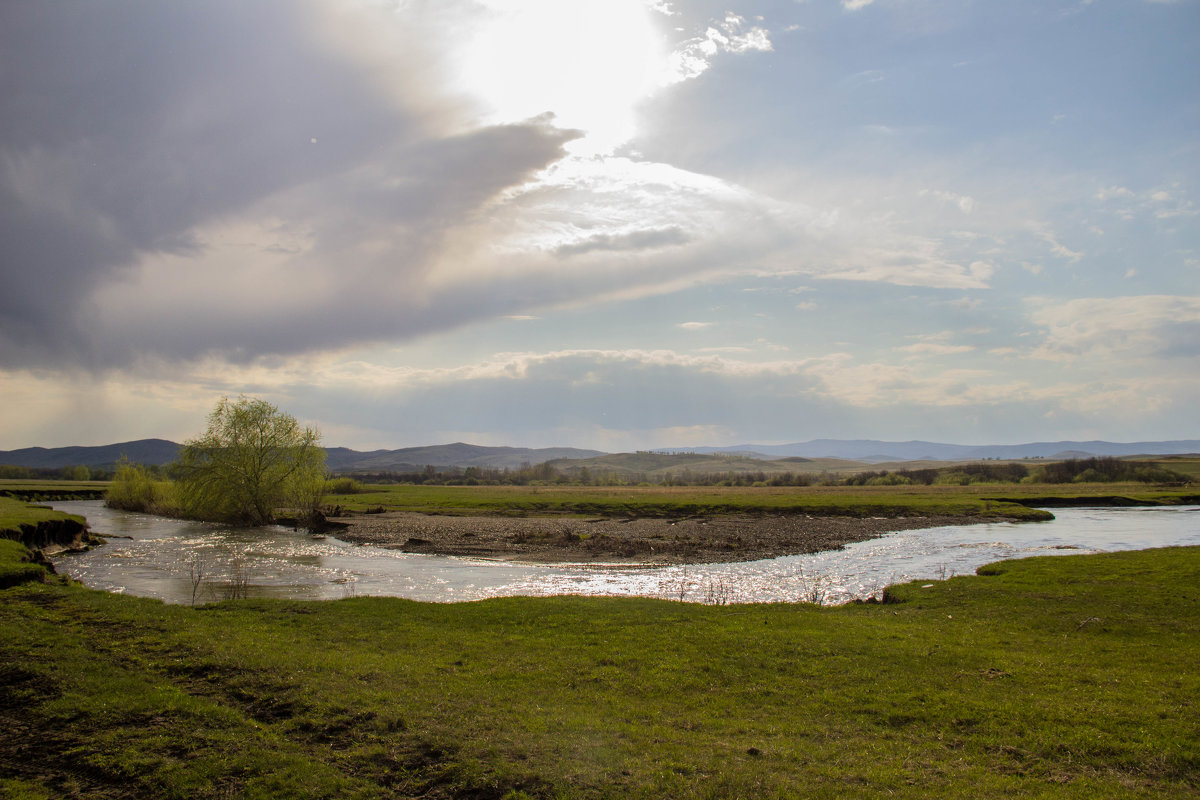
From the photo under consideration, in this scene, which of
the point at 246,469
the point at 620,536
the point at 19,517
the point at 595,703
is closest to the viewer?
the point at 595,703

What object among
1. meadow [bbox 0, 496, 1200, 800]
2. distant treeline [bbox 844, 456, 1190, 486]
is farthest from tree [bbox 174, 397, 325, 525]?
distant treeline [bbox 844, 456, 1190, 486]

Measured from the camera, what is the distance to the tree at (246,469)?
64.9 m

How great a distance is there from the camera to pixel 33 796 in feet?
27.7

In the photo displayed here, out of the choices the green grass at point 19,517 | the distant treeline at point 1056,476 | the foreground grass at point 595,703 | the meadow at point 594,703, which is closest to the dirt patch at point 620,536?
the green grass at point 19,517

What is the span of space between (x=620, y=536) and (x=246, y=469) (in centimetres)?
4165

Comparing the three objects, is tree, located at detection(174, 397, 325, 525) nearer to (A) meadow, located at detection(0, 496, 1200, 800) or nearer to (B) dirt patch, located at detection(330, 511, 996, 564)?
(B) dirt patch, located at detection(330, 511, 996, 564)

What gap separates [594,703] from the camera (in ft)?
42.0

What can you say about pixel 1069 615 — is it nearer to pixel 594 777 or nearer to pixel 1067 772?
pixel 1067 772

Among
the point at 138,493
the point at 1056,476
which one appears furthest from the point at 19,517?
the point at 1056,476

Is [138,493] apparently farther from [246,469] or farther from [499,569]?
[499,569]

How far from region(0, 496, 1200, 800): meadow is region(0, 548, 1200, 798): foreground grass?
6cm

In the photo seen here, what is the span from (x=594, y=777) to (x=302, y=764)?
15.0 feet

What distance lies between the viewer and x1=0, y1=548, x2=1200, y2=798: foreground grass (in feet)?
30.9

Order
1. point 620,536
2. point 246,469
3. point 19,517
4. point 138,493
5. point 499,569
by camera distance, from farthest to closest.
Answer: point 138,493 → point 246,469 → point 620,536 → point 19,517 → point 499,569
